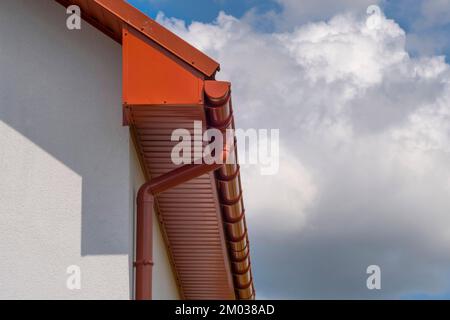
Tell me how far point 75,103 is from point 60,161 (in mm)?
493

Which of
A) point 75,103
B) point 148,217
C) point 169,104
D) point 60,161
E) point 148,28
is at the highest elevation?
point 148,28

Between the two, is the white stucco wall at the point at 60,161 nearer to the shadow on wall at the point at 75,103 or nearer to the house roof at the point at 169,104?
the shadow on wall at the point at 75,103

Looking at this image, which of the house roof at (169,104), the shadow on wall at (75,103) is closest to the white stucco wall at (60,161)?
the shadow on wall at (75,103)

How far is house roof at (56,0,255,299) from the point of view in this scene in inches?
256

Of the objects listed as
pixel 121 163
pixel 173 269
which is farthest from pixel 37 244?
pixel 173 269

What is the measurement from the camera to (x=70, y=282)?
656cm

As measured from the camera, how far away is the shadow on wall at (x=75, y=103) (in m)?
6.72

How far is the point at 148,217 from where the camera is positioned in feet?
22.9

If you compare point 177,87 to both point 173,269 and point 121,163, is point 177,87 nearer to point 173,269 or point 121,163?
point 121,163

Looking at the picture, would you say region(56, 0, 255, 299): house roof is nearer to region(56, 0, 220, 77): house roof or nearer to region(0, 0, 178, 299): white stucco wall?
region(56, 0, 220, 77): house roof

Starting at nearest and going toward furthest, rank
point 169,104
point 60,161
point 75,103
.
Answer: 1. point 169,104
2. point 60,161
3. point 75,103

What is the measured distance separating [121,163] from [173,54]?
3.14ft

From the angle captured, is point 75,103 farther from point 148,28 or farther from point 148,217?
point 148,217

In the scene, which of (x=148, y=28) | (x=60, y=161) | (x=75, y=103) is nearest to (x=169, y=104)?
(x=148, y=28)
